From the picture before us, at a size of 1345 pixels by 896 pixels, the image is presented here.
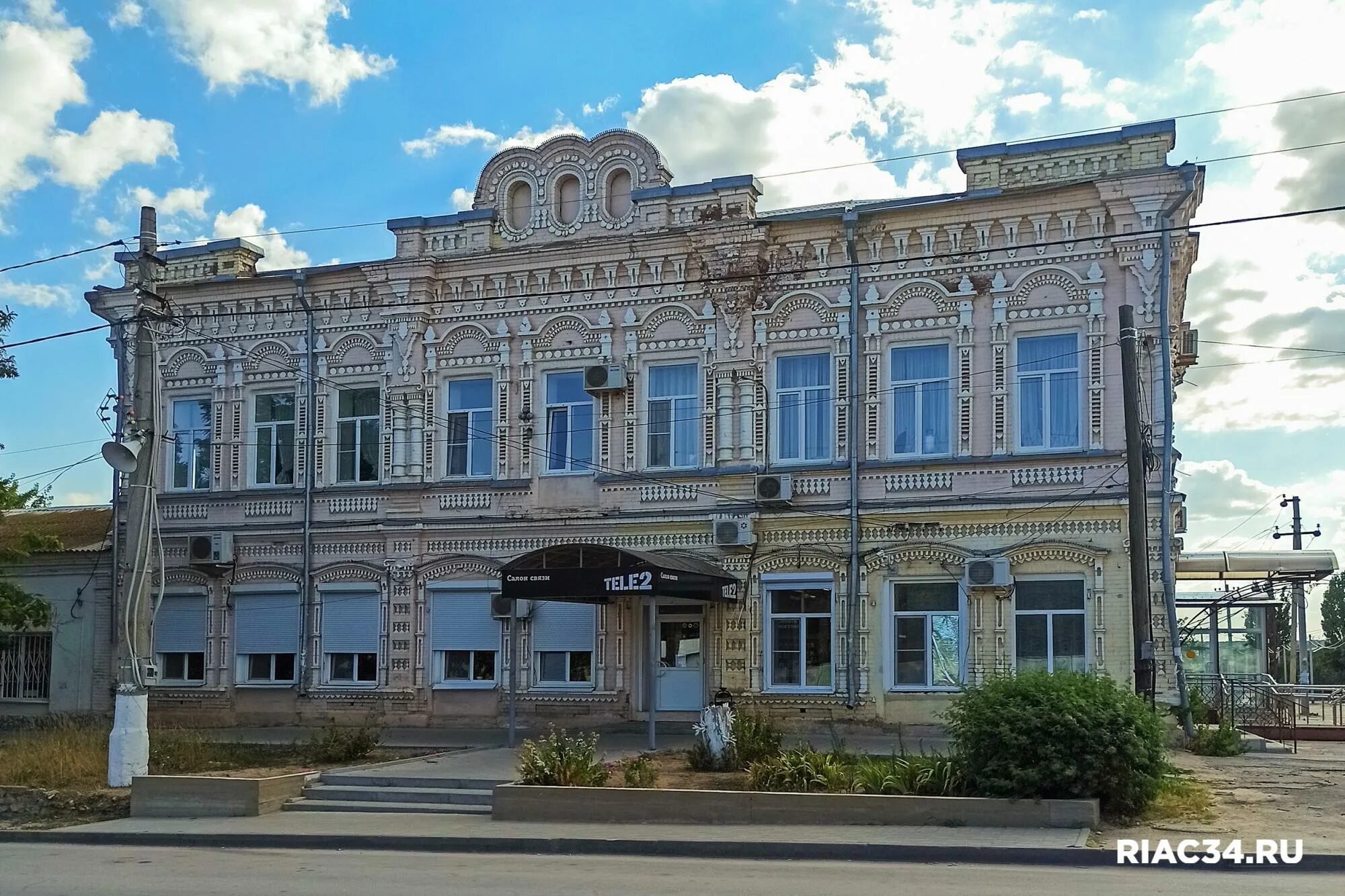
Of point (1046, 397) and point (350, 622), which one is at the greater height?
point (1046, 397)

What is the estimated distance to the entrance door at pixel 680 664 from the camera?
24.1m

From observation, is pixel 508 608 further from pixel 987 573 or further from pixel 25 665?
pixel 25 665

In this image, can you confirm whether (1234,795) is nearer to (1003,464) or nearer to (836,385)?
(1003,464)

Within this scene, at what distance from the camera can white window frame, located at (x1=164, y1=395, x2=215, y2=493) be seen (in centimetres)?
2816

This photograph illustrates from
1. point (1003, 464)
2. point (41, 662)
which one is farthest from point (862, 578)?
point (41, 662)

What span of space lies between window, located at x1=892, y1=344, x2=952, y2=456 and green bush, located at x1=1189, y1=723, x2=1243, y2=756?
19.3 feet

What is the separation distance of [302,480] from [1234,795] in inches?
708

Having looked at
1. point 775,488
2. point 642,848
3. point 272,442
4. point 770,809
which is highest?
point 272,442

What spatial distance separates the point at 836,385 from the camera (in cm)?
2353

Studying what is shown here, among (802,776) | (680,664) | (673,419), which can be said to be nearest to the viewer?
(802,776)

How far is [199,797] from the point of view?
53.7 feet

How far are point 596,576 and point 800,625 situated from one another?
441 centimetres

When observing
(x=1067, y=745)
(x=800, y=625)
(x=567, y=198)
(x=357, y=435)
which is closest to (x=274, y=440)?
(x=357, y=435)

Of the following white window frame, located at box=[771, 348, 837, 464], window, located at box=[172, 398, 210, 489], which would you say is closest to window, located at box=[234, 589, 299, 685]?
window, located at box=[172, 398, 210, 489]
